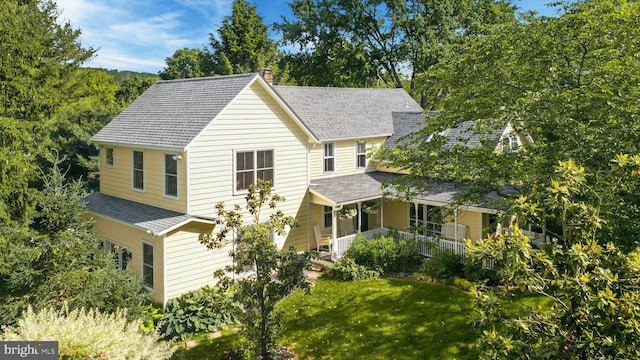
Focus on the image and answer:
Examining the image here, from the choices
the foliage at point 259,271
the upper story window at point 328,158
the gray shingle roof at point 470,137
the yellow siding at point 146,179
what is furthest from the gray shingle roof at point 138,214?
the gray shingle roof at point 470,137

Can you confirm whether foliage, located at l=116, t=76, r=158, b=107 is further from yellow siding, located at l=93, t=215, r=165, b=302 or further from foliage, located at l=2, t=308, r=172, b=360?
foliage, located at l=2, t=308, r=172, b=360

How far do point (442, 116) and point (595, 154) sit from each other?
5.43 metres

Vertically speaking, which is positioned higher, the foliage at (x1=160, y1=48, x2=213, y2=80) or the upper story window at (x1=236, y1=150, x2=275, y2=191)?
the foliage at (x1=160, y1=48, x2=213, y2=80)

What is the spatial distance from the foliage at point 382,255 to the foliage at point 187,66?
124 ft

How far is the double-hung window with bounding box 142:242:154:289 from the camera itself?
16531mm

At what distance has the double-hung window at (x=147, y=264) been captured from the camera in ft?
54.2

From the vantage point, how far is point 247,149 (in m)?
18.5

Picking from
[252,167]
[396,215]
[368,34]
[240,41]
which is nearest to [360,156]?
[396,215]

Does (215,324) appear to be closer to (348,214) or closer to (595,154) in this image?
(348,214)

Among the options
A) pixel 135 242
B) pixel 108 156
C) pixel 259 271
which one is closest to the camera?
pixel 259 271

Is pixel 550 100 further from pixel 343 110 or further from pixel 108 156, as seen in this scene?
pixel 108 156

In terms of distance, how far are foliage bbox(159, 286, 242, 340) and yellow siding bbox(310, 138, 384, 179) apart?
30.3 feet

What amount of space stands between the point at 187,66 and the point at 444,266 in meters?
64.4

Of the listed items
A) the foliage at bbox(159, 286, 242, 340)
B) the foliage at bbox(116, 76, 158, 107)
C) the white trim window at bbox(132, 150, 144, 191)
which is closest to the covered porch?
the foliage at bbox(159, 286, 242, 340)
